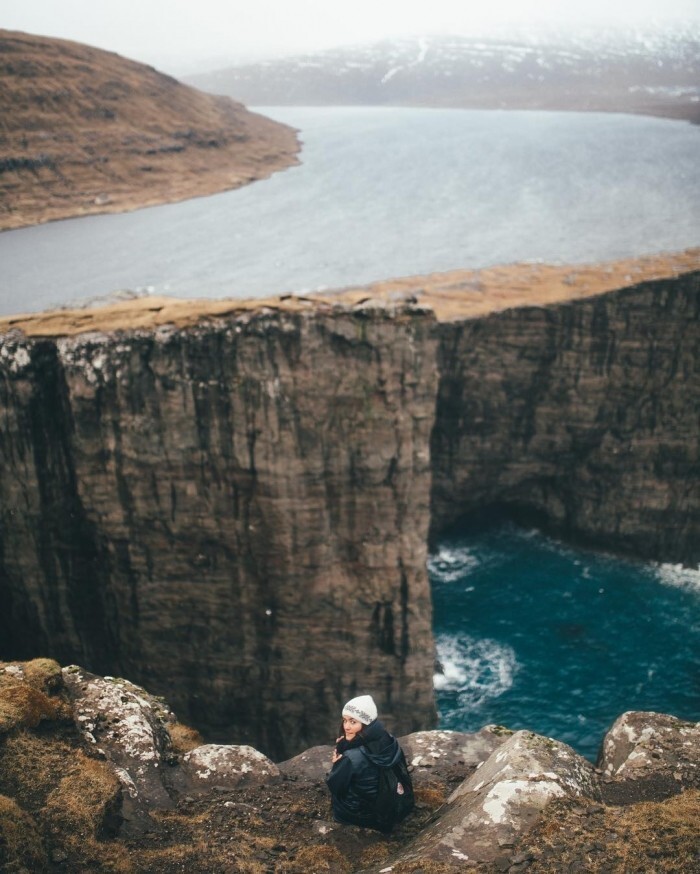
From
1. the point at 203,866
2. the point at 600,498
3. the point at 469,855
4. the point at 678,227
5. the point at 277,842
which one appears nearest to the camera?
the point at 469,855

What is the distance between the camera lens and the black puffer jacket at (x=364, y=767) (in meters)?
12.5

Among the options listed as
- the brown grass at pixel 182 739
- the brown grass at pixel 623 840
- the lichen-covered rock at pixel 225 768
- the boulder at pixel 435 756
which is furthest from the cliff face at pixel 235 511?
the brown grass at pixel 623 840

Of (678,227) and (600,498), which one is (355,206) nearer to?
(678,227)

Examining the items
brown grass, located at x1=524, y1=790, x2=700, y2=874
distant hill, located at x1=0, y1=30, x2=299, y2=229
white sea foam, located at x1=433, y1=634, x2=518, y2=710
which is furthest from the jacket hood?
distant hill, located at x1=0, y1=30, x2=299, y2=229

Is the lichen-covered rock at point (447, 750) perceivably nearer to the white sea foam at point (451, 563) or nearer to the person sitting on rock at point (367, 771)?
the person sitting on rock at point (367, 771)

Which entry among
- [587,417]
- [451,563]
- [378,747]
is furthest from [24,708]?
[587,417]

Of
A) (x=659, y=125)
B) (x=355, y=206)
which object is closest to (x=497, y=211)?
(x=355, y=206)

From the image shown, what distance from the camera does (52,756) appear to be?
13.3 meters

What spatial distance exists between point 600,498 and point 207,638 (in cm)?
2914

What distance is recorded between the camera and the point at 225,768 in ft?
50.8

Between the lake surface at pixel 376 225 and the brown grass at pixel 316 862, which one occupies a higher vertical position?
the lake surface at pixel 376 225

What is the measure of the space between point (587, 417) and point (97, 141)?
60.5 metres

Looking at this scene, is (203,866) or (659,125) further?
(659,125)

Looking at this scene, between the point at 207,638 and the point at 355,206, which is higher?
the point at 355,206
